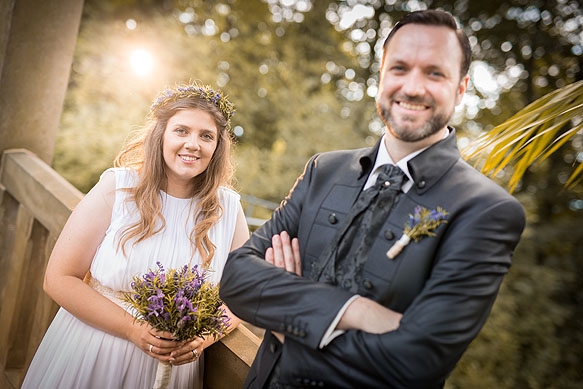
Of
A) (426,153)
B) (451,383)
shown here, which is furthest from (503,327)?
(426,153)

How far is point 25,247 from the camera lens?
278 centimetres

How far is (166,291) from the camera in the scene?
165 centimetres

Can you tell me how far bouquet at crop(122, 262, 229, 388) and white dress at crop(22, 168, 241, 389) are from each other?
0.40 m

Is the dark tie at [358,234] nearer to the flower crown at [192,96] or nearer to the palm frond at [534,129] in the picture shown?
the palm frond at [534,129]

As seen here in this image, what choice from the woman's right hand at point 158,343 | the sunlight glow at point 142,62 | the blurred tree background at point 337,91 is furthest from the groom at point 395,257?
the sunlight glow at point 142,62

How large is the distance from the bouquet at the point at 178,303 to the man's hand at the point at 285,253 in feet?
0.83

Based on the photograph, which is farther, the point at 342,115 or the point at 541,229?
the point at 342,115

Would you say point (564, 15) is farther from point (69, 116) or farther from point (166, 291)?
point (166, 291)

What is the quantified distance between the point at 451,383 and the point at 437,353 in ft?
24.8

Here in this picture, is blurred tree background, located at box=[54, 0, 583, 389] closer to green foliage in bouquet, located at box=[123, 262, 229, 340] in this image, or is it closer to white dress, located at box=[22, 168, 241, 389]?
white dress, located at box=[22, 168, 241, 389]

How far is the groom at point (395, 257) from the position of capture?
1256mm

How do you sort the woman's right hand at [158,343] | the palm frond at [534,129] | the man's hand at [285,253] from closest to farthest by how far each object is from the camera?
1. the man's hand at [285,253]
2. the woman's right hand at [158,343]
3. the palm frond at [534,129]

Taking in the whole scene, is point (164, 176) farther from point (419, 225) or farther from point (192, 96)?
point (419, 225)

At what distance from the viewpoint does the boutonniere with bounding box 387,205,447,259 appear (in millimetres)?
1324
